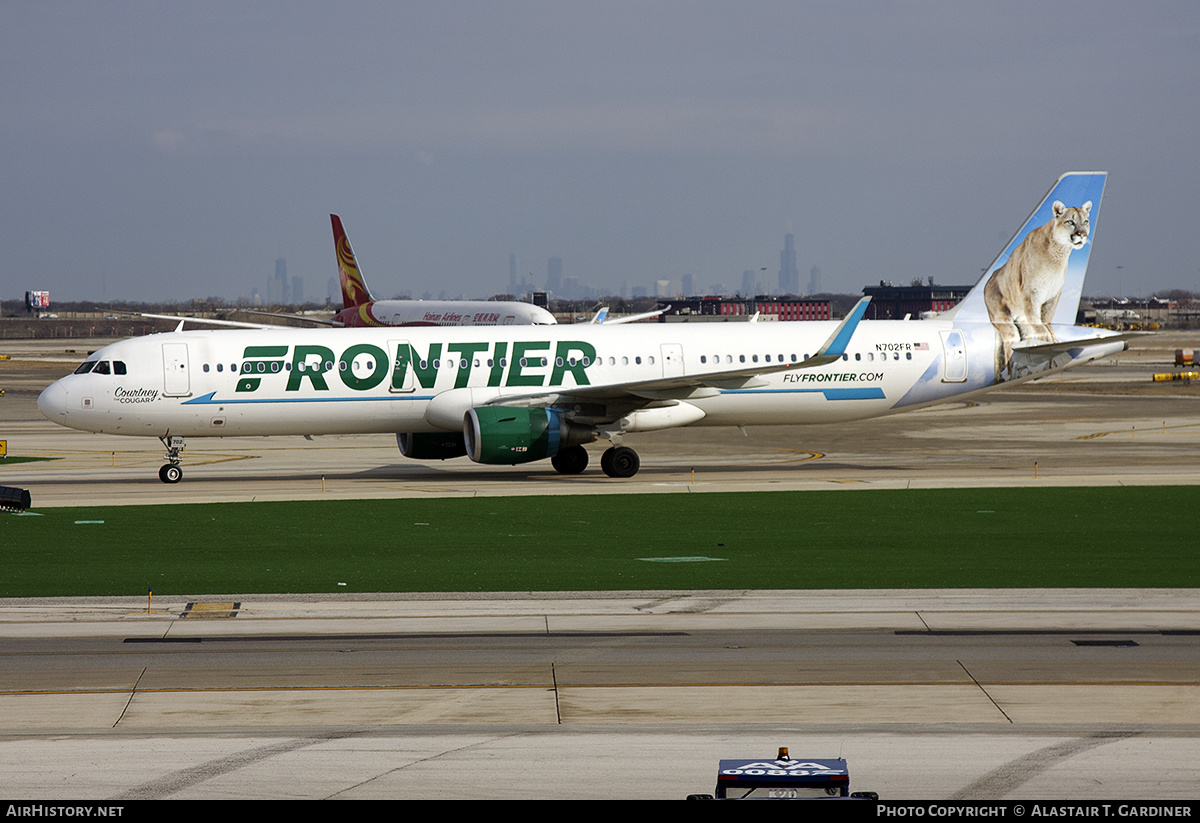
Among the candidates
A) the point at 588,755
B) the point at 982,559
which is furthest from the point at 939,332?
the point at 588,755

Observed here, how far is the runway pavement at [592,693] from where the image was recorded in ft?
38.8

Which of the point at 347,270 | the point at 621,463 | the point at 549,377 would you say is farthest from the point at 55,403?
the point at 347,270

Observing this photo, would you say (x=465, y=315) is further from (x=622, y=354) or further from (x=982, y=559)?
(x=982, y=559)

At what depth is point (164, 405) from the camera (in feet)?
119

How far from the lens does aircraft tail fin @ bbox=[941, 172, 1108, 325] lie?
41.9m

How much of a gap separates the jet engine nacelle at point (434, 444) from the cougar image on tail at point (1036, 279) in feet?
56.5

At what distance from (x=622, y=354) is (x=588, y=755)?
2685 cm

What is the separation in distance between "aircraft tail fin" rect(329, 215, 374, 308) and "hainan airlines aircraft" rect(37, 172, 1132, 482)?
2936 inches

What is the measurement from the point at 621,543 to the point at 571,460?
13.1 meters

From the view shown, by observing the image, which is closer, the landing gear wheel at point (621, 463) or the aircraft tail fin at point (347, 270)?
the landing gear wheel at point (621, 463)

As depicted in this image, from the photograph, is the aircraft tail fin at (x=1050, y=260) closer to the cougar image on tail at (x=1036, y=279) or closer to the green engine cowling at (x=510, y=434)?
the cougar image on tail at (x=1036, y=279)

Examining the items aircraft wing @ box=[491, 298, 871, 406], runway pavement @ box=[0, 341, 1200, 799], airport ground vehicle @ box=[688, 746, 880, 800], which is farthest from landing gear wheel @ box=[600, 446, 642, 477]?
airport ground vehicle @ box=[688, 746, 880, 800]

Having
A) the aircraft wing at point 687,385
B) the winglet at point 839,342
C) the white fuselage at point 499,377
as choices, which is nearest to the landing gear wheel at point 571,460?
the white fuselage at point 499,377

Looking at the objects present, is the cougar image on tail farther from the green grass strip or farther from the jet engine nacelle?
the jet engine nacelle
